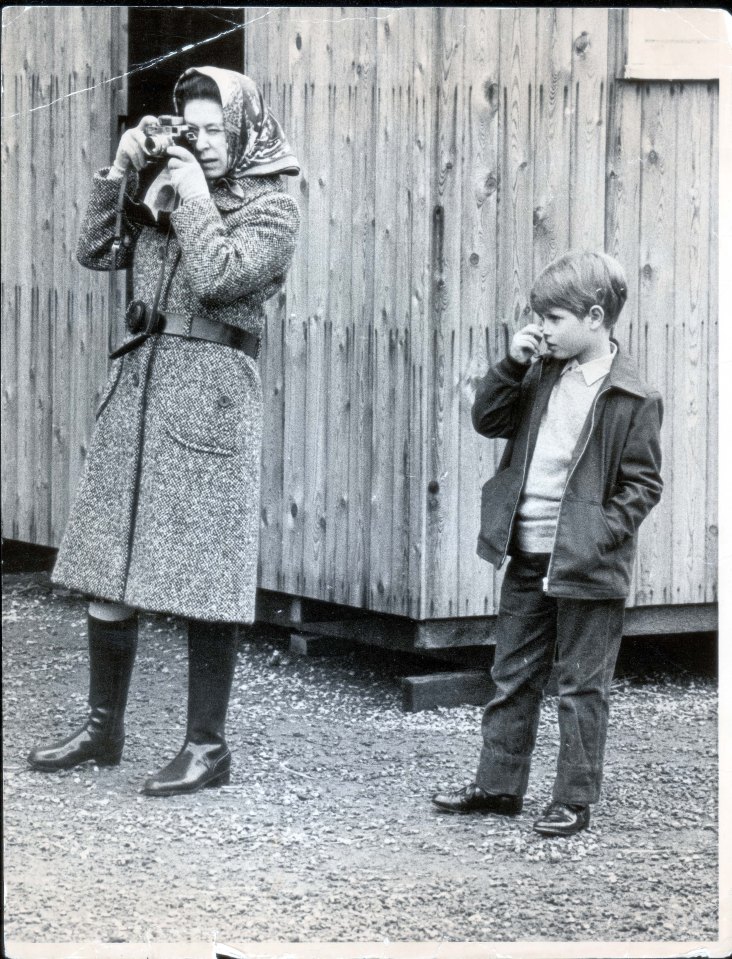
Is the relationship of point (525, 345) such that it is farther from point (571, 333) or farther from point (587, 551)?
point (587, 551)

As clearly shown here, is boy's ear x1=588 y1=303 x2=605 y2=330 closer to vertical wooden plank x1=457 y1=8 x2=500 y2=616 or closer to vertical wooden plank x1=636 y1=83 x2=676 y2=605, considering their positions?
vertical wooden plank x1=457 y1=8 x2=500 y2=616

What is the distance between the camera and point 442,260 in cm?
518

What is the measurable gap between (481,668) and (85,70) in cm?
317

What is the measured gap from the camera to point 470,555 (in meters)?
5.32

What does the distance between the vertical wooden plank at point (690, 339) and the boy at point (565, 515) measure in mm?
1628

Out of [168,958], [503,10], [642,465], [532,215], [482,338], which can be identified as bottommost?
[168,958]

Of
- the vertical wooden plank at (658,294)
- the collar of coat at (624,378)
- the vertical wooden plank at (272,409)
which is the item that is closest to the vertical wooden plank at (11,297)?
the vertical wooden plank at (272,409)

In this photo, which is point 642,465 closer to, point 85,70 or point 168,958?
point 168,958

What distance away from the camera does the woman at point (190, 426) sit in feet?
13.4

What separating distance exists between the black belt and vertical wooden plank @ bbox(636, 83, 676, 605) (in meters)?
1.97

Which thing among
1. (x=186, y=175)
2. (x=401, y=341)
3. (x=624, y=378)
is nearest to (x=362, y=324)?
(x=401, y=341)

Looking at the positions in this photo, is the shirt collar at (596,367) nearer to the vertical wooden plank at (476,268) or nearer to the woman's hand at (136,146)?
the vertical wooden plank at (476,268)

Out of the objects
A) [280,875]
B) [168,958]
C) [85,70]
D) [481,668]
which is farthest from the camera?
[85,70]

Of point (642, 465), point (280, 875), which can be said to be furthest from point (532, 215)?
point (280, 875)
